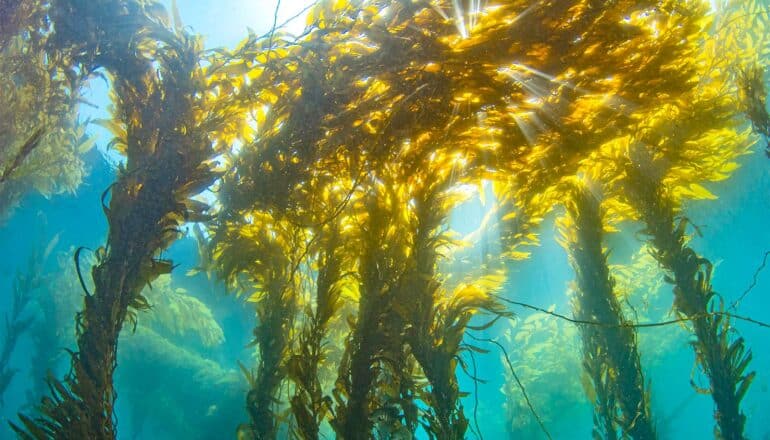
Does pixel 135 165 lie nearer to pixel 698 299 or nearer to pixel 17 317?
pixel 698 299

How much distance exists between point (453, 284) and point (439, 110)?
1.86m

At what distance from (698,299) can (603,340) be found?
3.90 ft

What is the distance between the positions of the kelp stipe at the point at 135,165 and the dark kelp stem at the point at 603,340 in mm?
4695

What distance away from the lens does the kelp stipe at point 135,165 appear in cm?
247

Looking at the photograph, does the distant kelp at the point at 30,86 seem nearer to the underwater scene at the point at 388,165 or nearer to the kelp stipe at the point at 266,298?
the underwater scene at the point at 388,165

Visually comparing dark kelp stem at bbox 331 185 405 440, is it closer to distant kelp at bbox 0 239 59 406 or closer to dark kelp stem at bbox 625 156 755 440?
dark kelp stem at bbox 625 156 755 440

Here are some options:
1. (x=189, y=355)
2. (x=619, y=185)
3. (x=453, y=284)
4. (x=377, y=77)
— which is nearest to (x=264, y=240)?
(x=453, y=284)

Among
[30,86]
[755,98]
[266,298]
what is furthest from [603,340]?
[30,86]

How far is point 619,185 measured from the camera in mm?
5102

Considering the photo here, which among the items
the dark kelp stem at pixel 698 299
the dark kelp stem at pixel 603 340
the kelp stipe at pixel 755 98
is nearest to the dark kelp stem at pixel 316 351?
the dark kelp stem at pixel 603 340

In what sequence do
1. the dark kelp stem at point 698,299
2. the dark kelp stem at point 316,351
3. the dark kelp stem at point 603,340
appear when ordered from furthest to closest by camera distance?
the dark kelp stem at point 603,340 < the dark kelp stem at point 698,299 < the dark kelp stem at point 316,351

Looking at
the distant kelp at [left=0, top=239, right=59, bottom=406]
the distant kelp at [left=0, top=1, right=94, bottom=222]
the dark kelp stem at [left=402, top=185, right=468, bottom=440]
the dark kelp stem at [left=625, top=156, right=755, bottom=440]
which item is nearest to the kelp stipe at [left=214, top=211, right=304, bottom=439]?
the dark kelp stem at [left=402, top=185, right=468, bottom=440]

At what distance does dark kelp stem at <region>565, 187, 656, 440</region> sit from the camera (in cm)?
482

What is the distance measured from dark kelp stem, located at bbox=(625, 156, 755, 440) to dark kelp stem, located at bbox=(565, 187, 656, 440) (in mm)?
592
